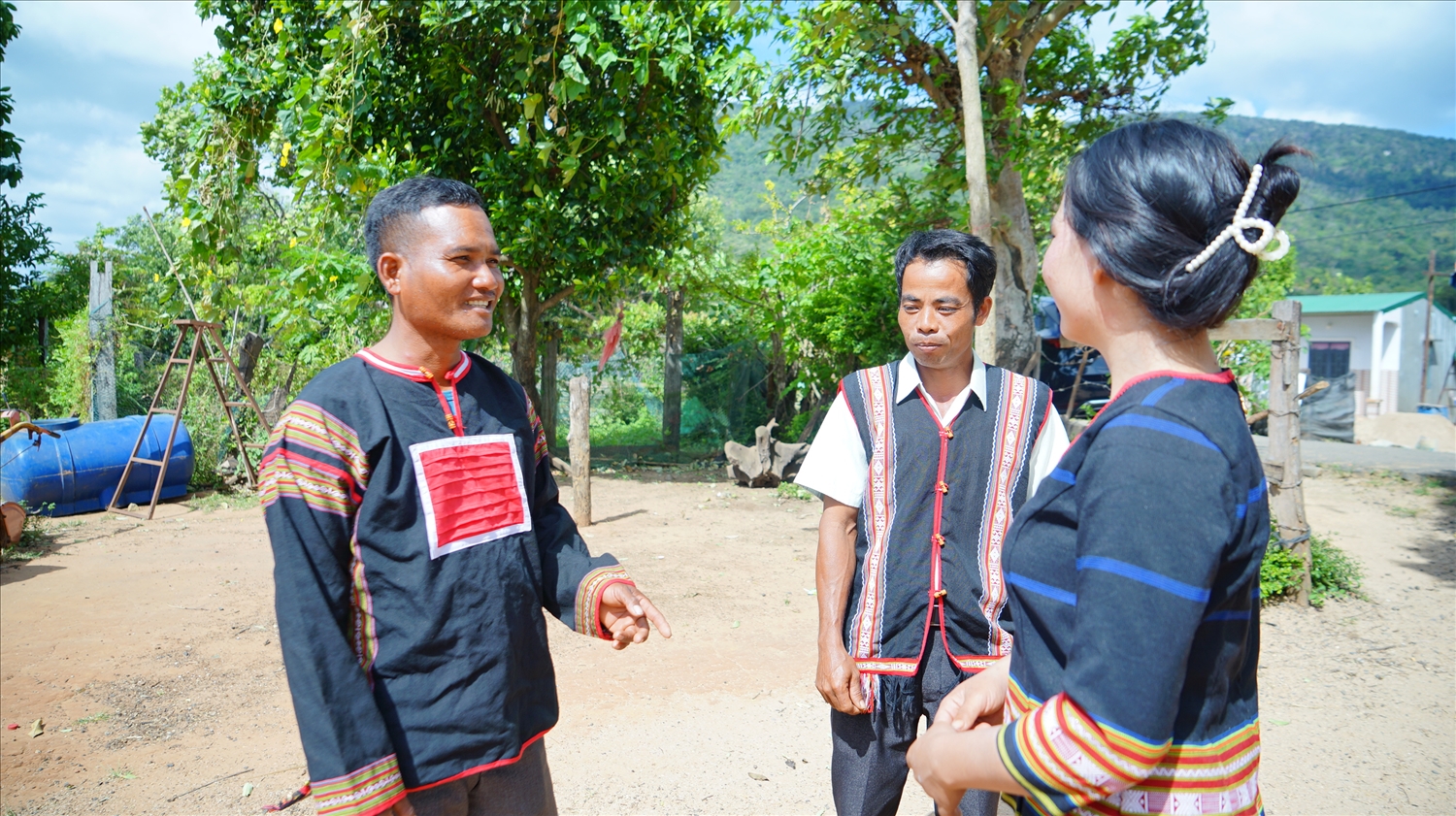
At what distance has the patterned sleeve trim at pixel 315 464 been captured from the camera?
1618 mm

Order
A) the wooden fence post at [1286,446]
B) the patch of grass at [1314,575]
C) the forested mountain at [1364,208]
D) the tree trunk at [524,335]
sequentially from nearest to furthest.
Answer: the wooden fence post at [1286,446] < the patch of grass at [1314,575] < the tree trunk at [524,335] < the forested mountain at [1364,208]

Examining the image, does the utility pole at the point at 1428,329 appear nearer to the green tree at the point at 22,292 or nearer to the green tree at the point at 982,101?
the green tree at the point at 982,101

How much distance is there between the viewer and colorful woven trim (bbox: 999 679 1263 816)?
107 cm

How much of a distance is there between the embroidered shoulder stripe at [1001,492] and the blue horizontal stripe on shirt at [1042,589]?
0.79 metres

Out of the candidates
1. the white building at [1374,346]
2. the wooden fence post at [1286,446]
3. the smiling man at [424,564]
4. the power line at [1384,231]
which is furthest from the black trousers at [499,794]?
the power line at [1384,231]

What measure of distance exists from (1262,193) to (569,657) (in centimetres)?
445

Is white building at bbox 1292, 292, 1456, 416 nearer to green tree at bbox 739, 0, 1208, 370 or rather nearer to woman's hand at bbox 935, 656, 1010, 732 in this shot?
green tree at bbox 739, 0, 1208, 370

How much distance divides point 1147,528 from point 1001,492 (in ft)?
3.57

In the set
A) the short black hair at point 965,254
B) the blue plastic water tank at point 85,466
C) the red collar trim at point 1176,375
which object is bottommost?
the blue plastic water tank at point 85,466

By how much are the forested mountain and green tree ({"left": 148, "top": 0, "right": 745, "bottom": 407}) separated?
3163 cm

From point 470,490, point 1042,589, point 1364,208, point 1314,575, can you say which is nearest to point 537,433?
→ point 470,490

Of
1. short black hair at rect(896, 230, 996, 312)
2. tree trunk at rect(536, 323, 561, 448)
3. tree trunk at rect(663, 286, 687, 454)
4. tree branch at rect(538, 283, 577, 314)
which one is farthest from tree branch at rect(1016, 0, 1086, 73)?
tree trunk at rect(536, 323, 561, 448)

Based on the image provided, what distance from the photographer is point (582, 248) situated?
975cm

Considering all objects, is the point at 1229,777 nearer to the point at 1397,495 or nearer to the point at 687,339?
the point at 1397,495
